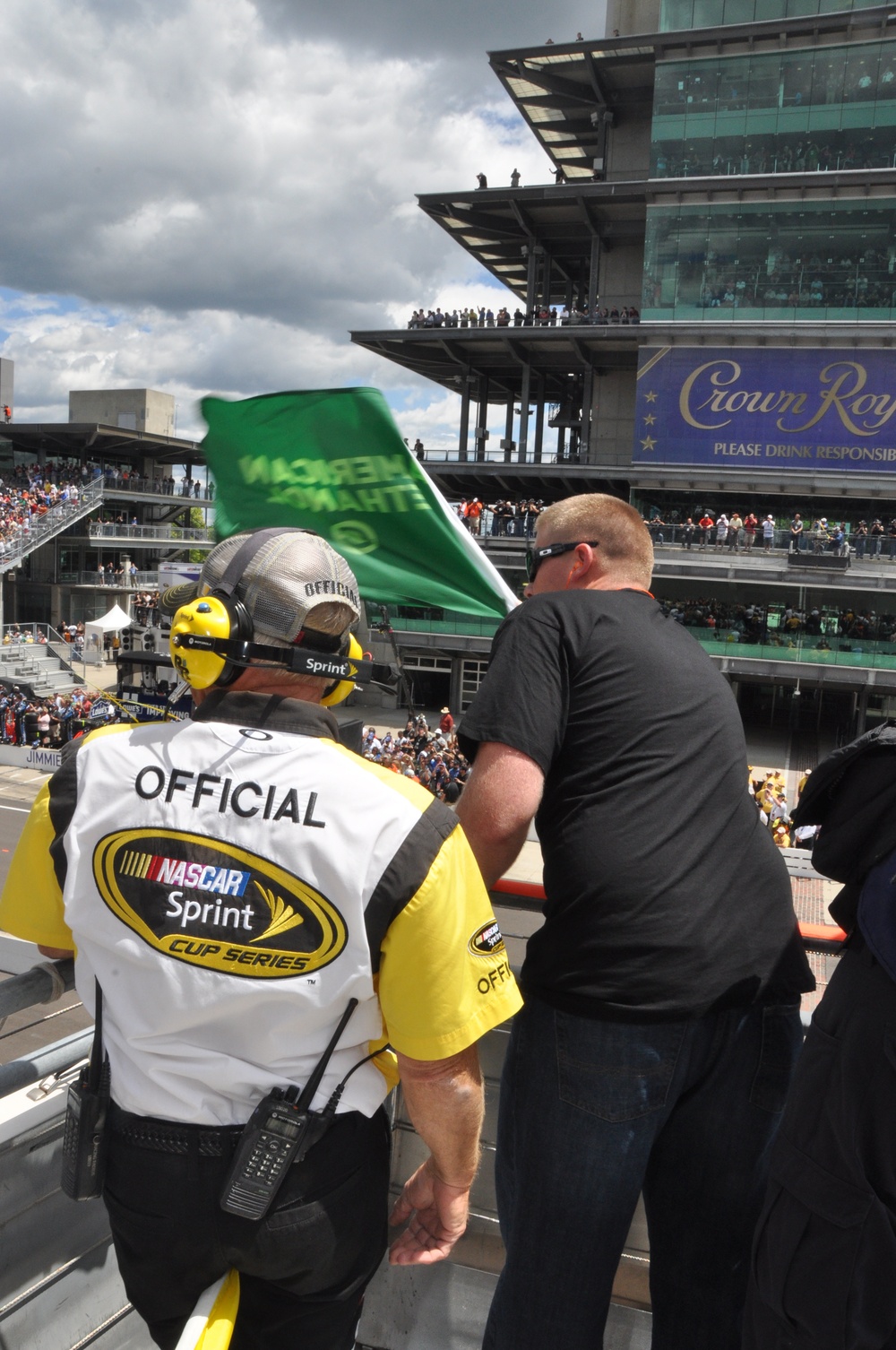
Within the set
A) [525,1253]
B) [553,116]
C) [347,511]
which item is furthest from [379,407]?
[553,116]

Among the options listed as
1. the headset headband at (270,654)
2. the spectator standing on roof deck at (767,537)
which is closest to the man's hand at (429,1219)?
the headset headband at (270,654)

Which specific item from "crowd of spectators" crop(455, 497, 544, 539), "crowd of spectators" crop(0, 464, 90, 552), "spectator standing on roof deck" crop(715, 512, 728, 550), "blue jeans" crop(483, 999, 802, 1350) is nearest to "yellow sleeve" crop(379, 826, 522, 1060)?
"blue jeans" crop(483, 999, 802, 1350)

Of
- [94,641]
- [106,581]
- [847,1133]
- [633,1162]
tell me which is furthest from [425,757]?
[106,581]

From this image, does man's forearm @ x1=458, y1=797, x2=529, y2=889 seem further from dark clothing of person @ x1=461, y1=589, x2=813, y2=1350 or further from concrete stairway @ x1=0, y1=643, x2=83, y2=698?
concrete stairway @ x1=0, y1=643, x2=83, y2=698

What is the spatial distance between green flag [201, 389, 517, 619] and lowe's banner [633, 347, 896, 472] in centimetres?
3257

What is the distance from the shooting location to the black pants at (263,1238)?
5.77 ft

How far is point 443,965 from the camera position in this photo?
171cm

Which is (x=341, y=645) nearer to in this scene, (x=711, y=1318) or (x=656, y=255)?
(x=711, y=1318)

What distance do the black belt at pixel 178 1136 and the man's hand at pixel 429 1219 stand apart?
1.56ft

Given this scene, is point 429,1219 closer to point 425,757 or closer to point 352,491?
point 352,491

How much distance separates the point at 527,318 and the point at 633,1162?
38.9 m

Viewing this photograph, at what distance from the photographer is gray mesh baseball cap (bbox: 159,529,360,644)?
1.89 m

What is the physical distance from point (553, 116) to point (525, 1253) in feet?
149

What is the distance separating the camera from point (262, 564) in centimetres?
192
